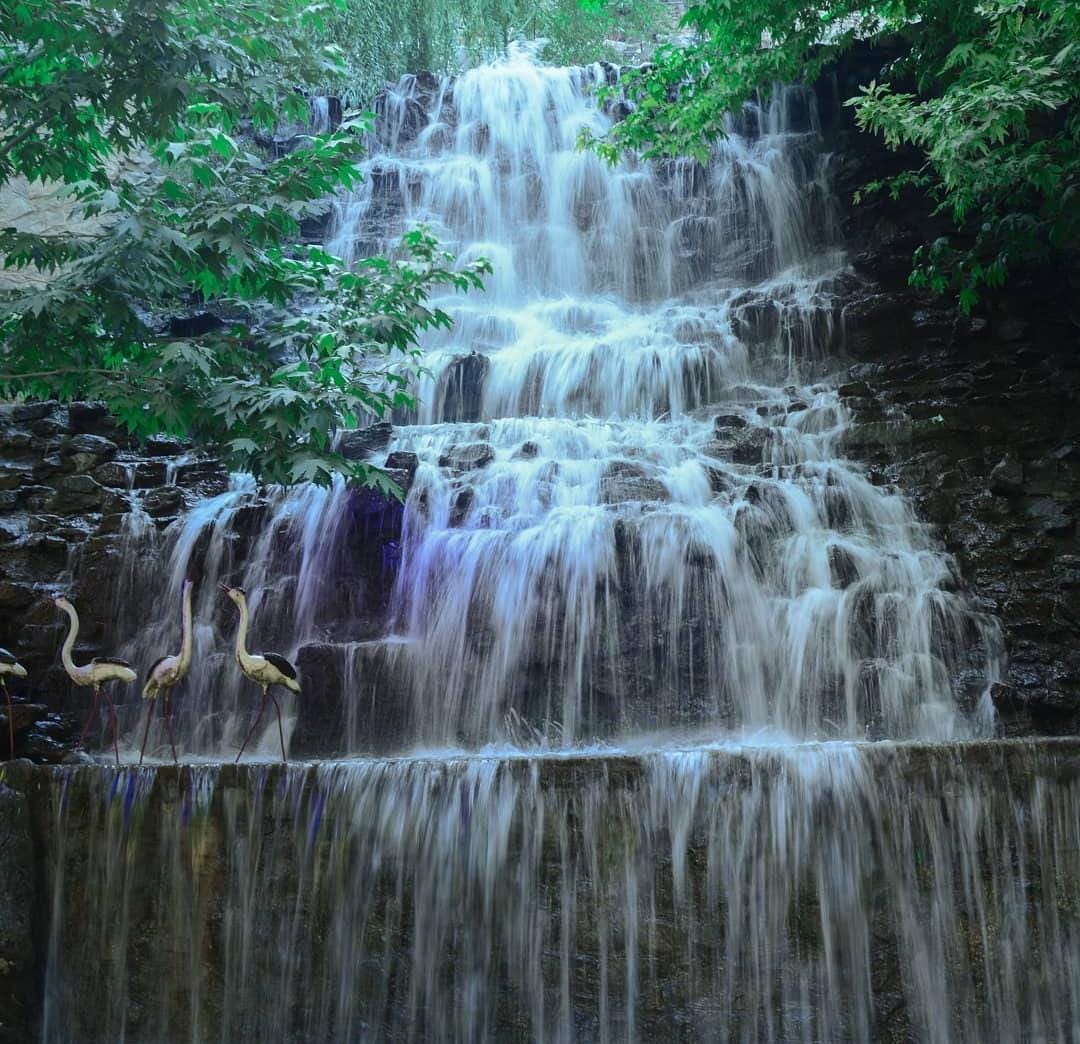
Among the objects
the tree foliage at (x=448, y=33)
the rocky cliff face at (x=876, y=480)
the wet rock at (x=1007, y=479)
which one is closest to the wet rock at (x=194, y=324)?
the rocky cliff face at (x=876, y=480)

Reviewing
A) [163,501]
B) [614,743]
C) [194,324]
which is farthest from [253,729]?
[194,324]

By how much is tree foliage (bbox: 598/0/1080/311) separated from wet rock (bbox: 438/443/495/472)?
3677mm

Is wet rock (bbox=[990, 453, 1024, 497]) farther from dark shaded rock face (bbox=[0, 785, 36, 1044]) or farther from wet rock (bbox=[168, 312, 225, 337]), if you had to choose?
wet rock (bbox=[168, 312, 225, 337])

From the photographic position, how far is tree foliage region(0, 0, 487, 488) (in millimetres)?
6555

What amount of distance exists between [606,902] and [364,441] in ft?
19.7

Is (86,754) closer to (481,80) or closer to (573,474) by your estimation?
(573,474)

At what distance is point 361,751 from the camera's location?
775cm

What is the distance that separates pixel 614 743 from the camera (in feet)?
24.8

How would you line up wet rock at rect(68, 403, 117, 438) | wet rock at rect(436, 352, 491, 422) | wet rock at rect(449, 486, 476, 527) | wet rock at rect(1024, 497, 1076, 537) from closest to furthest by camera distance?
wet rock at rect(1024, 497, 1076, 537) → wet rock at rect(449, 486, 476, 527) → wet rock at rect(68, 403, 117, 438) → wet rock at rect(436, 352, 491, 422)

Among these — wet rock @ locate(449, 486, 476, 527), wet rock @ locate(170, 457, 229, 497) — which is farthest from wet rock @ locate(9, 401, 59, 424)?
wet rock @ locate(449, 486, 476, 527)

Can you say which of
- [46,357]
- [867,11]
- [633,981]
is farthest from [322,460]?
[867,11]

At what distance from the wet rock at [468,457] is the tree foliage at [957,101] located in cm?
368

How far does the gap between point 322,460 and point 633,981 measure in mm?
3440

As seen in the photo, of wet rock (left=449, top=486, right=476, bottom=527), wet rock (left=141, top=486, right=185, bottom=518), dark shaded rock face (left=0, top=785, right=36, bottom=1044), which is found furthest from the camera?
wet rock (left=141, top=486, right=185, bottom=518)
